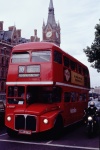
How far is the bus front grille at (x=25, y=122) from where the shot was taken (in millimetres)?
12508

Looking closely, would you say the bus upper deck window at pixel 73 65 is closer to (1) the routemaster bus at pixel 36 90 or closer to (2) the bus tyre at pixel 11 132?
(1) the routemaster bus at pixel 36 90

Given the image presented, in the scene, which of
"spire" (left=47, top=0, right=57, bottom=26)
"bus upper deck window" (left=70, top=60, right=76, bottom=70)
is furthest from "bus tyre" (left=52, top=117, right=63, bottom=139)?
"spire" (left=47, top=0, right=57, bottom=26)

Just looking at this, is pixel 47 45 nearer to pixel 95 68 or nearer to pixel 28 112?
pixel 28 112

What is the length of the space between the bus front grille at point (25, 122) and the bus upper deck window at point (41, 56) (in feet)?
8.99

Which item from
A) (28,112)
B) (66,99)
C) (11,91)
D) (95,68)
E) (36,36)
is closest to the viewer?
(28,112)

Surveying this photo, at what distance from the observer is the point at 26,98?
1301cm

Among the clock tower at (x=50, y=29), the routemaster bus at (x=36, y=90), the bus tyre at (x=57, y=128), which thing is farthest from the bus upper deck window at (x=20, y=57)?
the clock tower at (x=50, y=29)

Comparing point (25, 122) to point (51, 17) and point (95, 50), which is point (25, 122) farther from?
point (51, 17)

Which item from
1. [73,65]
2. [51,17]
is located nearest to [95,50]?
[73,65]

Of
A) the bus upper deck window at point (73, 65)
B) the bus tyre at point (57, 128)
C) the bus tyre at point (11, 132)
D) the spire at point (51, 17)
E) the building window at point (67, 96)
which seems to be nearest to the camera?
the bus tyre at point (57, 128)

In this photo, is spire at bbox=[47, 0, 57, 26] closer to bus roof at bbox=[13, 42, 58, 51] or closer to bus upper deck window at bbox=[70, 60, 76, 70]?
bus upper deck window at bbox=[70, 60, 76, 70]

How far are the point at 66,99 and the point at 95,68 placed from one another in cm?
1355

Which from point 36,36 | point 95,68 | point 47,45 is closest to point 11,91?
point 47,45

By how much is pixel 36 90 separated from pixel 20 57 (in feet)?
5.95
